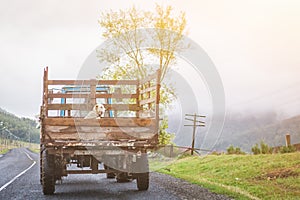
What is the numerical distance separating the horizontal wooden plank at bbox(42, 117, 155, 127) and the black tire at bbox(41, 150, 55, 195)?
2.54ft

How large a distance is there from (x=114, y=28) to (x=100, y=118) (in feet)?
48.7

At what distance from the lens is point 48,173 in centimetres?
1011

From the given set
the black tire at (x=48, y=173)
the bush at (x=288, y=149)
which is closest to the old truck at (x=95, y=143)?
the black tire at (x=48, y=173)

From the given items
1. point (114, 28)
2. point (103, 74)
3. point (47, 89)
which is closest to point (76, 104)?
point (47, 89)

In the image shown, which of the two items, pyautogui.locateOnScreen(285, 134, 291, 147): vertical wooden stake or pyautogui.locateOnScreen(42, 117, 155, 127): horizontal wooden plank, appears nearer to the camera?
pyautogui.locateOnScreen(42, 117, 155, 127): horizontal wooden plank

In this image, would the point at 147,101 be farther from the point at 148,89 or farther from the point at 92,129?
the point at 92,129

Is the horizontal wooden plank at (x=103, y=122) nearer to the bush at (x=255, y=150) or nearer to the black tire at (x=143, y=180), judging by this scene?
the black tire at (x=143, y=180)

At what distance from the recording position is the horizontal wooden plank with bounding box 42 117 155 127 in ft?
32.9

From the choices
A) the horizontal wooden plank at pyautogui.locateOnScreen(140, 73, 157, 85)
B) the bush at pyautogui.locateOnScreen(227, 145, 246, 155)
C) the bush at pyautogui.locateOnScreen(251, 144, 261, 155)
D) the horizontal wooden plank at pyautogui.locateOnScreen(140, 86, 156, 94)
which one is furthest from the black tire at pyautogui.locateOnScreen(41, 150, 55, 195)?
the bush at pyautogui.locateOnScreen(227, 145, 246, 155)

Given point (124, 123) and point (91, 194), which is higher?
point (124, 123)

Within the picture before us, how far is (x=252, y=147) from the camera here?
23.6 metres

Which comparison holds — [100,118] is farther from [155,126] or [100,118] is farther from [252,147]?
[252,147]

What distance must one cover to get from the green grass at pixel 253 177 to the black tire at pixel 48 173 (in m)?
4.00

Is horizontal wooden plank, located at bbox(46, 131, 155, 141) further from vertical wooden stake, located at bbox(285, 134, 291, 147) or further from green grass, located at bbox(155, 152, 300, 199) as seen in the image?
vertical wooden stake, located at bbox(285, 134, 291, 147)
